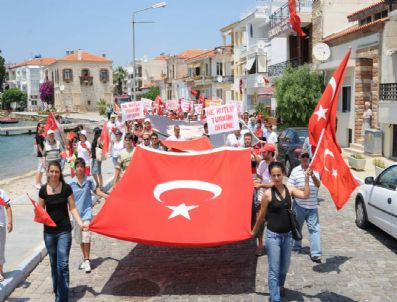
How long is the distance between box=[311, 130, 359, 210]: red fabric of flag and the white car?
4.91ft

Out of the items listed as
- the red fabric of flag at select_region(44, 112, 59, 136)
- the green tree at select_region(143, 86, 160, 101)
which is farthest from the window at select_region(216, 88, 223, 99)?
the red fabric of flag at select_region(44, 112, 59, 136)

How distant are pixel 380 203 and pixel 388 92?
13003 mm

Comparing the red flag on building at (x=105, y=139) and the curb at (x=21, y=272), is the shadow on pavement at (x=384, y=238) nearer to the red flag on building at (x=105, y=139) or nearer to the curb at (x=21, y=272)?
the curb at (x=21, y=272)

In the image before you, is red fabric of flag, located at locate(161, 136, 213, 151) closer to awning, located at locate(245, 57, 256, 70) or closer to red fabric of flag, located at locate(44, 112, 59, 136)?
red fabric of flag, located at locate(44, 112, 59, 136)

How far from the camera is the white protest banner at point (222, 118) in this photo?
14.6m

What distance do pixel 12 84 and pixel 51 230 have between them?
14259 cm

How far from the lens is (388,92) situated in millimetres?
20719

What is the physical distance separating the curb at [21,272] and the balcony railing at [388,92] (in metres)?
15.8

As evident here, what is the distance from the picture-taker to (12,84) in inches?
5482

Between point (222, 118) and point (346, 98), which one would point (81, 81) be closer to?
point (346, 98)

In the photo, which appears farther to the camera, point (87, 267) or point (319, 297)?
point (87, 267)

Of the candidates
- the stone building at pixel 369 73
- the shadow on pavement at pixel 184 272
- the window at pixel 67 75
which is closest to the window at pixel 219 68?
the stone building at pixel 369 73

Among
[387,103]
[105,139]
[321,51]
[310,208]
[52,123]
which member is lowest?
[310,208]

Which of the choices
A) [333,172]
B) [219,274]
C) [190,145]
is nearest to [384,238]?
[333,172]
